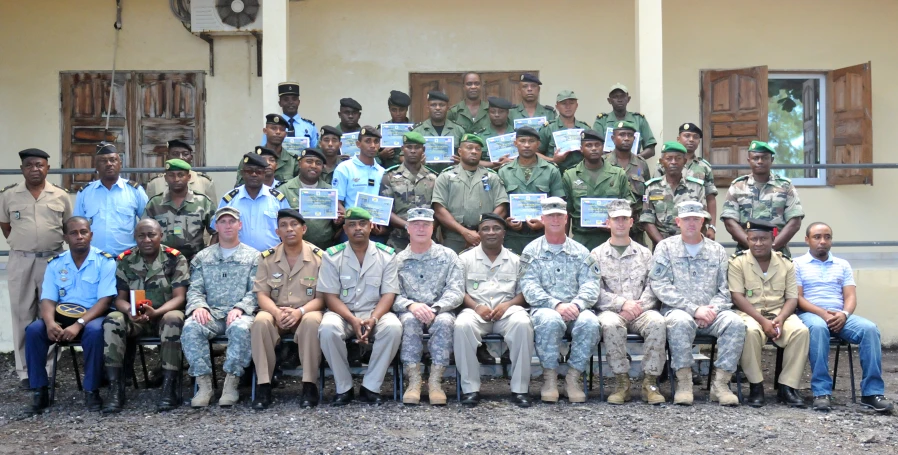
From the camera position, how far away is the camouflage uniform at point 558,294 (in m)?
6.88

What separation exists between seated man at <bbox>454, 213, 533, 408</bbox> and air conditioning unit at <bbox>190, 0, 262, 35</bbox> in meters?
4.57

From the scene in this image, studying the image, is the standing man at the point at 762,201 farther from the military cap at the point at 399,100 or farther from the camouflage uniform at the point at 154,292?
the camouflage uniform at the point at 154,292

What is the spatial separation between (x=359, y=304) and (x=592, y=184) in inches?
91.5

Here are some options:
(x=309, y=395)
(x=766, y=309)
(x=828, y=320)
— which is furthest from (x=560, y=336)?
(x=828, y=320)

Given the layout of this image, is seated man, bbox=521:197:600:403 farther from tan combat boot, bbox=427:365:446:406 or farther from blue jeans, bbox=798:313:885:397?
blue jeans, bbox=798:313:885:397

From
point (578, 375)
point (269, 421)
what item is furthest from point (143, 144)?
point (578, 375)

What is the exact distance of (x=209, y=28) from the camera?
1049 cm

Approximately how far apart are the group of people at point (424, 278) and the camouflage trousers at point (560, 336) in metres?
0.01

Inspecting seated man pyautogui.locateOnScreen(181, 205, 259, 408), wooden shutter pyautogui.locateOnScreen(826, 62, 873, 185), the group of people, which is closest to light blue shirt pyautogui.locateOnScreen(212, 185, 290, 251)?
the group of people

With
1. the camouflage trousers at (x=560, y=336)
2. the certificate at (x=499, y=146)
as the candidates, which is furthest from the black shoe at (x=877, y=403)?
the certificate at (x=499, y=146)

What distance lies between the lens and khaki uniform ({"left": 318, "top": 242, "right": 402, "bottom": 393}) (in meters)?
6.88

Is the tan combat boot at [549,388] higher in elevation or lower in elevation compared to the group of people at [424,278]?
lower

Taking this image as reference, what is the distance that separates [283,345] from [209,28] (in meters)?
4.50

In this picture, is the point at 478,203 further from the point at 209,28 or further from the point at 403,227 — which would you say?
the point at 209,28
